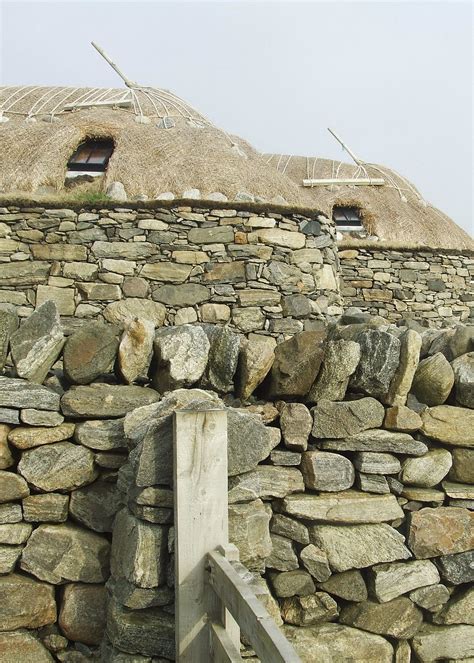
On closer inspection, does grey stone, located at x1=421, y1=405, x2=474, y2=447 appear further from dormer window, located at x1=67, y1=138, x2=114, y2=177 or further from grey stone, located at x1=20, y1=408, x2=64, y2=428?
dormer window, located at x1=67, y1=138, x2=114, y2=177

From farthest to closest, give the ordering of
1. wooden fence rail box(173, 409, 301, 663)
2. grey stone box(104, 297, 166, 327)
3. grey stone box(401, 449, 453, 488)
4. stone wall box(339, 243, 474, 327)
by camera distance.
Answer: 1. stone wall box(339, 243, 474, 327)
2. grey stone box(104, 297, 166, 327)
3. grey stone box(401, 449, 453, 488)
4. wooden fence rail box(173, 409, 301, 663)

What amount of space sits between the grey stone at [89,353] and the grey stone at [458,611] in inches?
93.4

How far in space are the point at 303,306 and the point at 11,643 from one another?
7.34m

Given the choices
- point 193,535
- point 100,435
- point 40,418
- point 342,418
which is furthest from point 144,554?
point 342,418

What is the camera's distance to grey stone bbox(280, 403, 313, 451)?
335 cm

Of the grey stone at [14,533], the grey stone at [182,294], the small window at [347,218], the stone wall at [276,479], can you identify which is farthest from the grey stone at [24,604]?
the small window at [347,218]

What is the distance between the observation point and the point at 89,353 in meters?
3.49

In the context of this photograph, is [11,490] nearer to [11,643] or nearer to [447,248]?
[11,643]

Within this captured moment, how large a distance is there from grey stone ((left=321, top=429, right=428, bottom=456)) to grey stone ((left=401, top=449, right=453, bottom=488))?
60mm

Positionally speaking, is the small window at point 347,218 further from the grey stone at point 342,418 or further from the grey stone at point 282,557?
the grey stone at point 282,557

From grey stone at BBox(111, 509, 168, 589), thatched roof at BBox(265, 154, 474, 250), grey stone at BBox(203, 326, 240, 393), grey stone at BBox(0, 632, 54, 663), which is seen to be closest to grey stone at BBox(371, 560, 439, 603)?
grey stone at BBox(111, 509, 168, 589)

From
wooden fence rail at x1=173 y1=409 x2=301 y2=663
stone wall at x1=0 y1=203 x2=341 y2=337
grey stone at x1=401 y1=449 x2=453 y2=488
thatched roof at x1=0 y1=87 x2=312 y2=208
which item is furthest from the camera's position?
Result: thatched roof at x1=0 y1=87 x2=312 y2=208

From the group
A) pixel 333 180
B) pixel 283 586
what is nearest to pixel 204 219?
pixel 283 586

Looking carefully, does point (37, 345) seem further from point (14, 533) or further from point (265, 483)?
point (265, 483)
